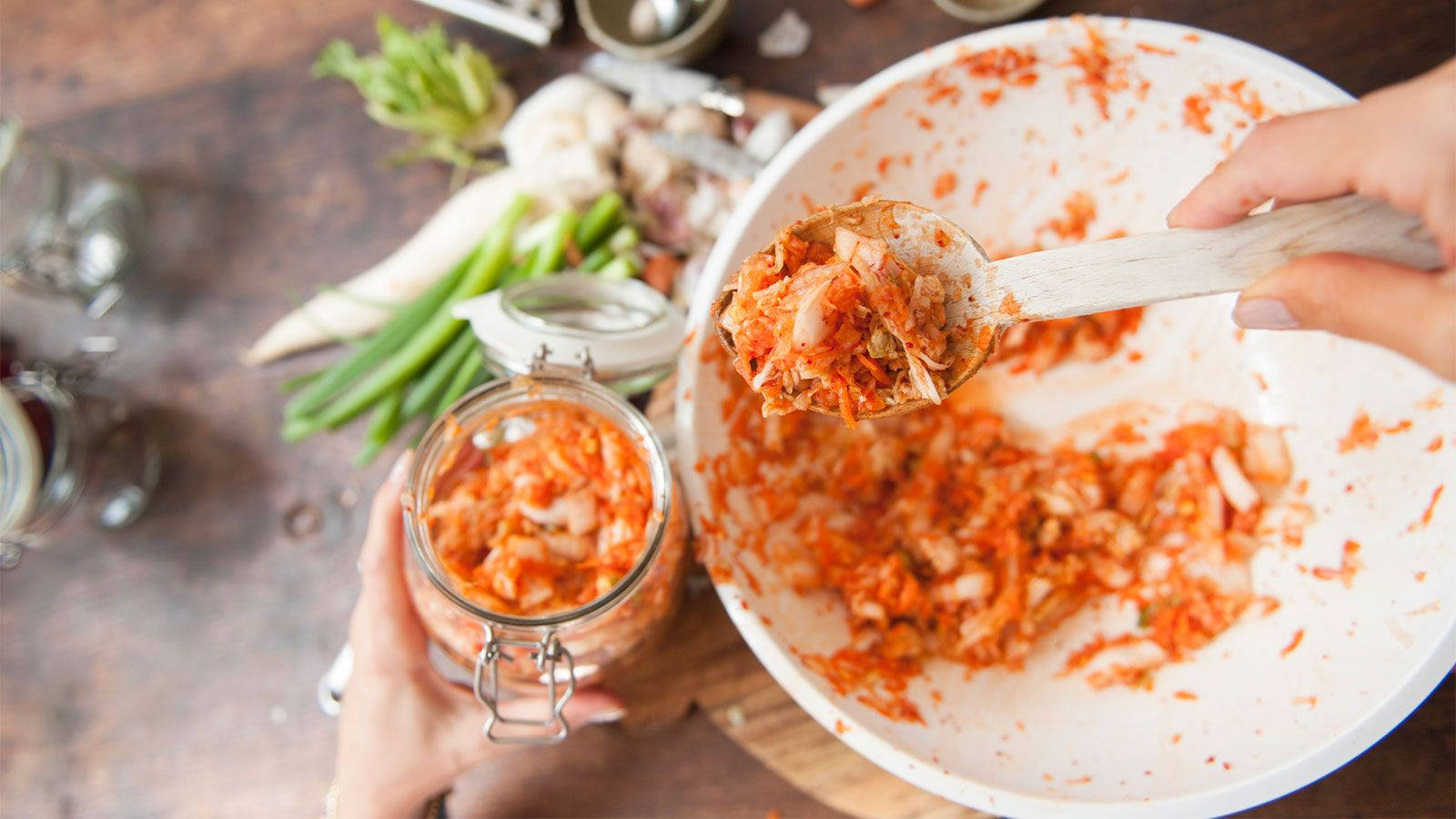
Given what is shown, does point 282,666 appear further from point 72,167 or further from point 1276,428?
point 1276,428

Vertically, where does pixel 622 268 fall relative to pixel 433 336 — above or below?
above

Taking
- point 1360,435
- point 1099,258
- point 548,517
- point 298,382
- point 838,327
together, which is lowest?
point 298,382

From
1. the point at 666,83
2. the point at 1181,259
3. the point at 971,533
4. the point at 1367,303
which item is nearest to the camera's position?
the point at 1367,303

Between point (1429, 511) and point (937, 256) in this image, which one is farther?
point (1429, 511)

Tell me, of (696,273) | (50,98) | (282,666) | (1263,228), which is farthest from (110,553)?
(1263,228)

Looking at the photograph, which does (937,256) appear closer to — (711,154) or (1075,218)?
(1075,218)

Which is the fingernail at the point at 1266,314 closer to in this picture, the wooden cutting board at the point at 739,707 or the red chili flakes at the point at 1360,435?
the red chili flakes at the point at 1360,435

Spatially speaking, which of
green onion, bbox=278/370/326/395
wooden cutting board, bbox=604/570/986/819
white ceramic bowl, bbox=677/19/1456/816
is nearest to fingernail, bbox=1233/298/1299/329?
white ceramic bowl, bbox=677/19/1456/816

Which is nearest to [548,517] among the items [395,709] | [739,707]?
[395,709]
